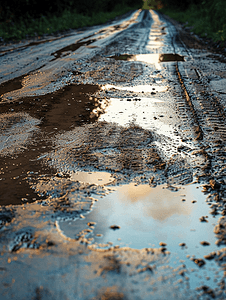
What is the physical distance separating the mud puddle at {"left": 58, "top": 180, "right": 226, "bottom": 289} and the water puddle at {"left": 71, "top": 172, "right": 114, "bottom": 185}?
123 millimetres

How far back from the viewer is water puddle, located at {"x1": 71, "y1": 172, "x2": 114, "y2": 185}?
233cm

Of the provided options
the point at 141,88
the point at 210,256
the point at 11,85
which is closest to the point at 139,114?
the point at 141,88

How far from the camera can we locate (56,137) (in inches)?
123

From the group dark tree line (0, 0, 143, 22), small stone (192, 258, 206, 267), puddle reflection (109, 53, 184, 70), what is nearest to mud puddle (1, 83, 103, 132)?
small stone (192, 258, 206, 267)

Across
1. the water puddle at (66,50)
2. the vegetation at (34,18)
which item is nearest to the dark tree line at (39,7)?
the vegetation at (34,18)

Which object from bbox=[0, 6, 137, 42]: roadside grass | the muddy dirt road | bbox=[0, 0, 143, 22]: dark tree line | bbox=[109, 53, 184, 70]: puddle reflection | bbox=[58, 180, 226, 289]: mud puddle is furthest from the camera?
bbox=[0, 0, 143, 22]: dark tree line

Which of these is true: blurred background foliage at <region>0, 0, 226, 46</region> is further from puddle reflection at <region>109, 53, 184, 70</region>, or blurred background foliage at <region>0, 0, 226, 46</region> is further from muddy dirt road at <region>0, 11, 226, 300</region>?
muddy dirt road at <region>0, 11, 226, 300</region>

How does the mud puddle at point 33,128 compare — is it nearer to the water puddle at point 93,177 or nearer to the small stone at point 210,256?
the water puddle at point 93,177

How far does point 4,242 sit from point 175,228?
1.06 metres

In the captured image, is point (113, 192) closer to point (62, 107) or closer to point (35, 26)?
point (62, 107)

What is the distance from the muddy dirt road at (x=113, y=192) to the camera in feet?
4.84

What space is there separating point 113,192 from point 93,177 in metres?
0.27

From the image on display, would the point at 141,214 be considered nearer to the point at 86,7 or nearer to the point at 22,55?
the point at 22,55

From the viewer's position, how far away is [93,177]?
238cm
